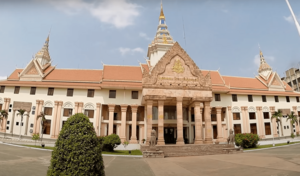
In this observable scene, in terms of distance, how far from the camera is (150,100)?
75.4ft

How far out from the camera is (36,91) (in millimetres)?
29297

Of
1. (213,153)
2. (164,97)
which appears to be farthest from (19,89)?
(213,153)

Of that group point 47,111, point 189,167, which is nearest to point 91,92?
point 47,111

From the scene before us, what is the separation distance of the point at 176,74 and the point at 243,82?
18.8 metres

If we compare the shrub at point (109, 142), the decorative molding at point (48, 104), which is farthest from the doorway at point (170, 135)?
the decorative molding at point (48, 104)

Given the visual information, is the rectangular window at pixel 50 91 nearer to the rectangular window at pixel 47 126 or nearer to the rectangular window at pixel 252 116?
the rectangular window at pixel 47 126

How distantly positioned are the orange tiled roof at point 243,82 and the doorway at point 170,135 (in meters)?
13.4

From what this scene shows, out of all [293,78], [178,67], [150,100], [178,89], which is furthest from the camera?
[293,78]

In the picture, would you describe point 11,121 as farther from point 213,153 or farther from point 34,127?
point 213,153

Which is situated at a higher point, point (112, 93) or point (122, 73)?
point (122, 73)

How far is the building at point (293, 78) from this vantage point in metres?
54.8

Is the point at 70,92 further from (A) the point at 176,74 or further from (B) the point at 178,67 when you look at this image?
(B) the point at 178,67

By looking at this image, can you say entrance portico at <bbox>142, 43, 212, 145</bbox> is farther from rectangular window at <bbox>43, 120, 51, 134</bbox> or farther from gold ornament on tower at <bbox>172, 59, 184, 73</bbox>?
rectangular window at <bbox>43, 120, 51, 134</bbox>

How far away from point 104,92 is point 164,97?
1087 cm
